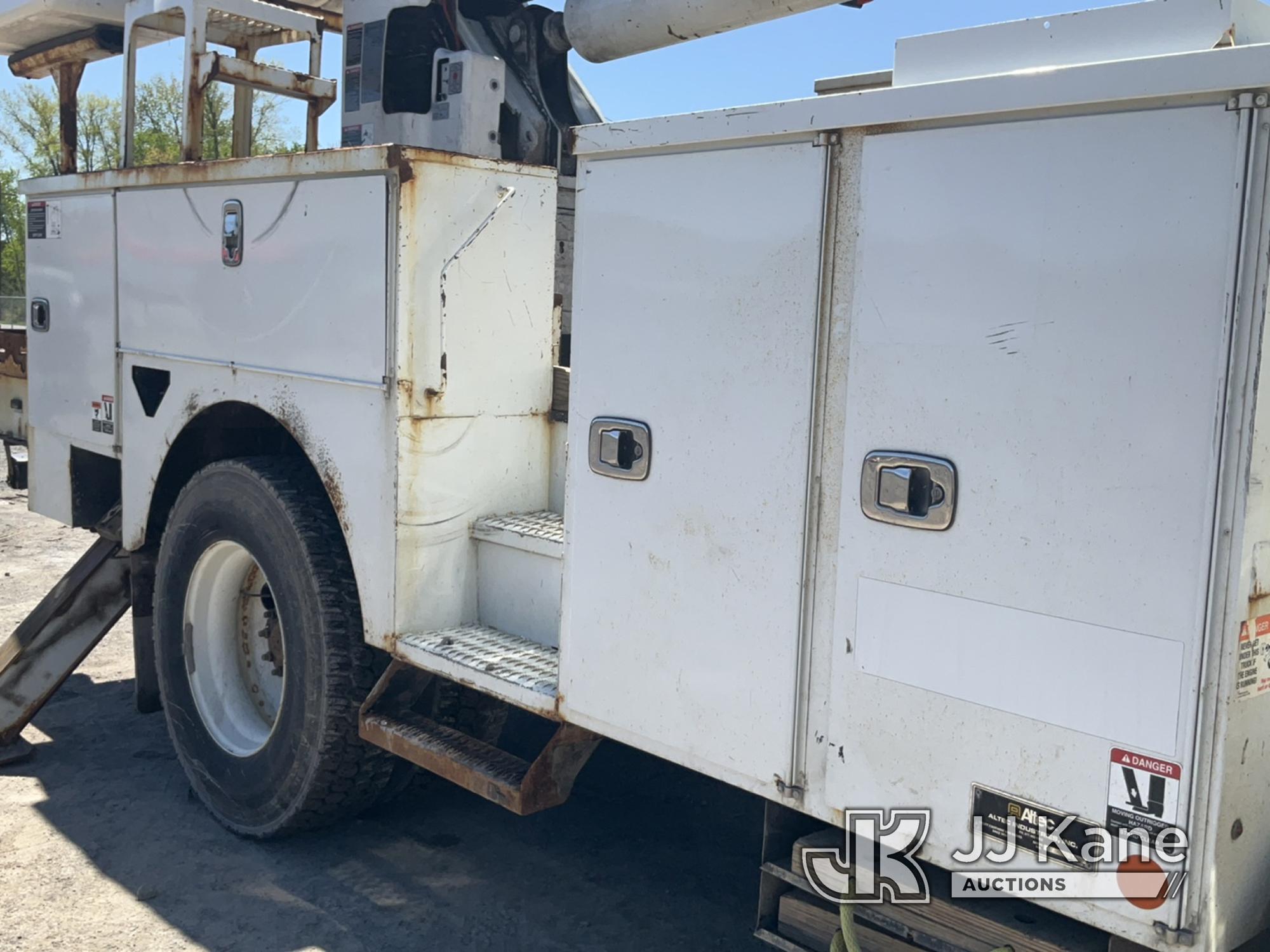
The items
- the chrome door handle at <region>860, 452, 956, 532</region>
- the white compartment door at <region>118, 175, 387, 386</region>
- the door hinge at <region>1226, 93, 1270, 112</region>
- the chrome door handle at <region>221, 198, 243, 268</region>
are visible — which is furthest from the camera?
the chrome door handle at <region>221, 198, 243, 268</region>

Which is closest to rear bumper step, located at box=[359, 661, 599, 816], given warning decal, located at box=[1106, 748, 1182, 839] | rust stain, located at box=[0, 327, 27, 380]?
warning decal, located at box=[1106, 748, 1182, 839]

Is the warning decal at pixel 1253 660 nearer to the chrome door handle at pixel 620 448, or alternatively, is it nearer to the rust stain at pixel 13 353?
the chrome door handle at pixel 620 448

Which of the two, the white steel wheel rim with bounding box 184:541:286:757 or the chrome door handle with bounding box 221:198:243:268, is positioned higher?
the chrome door handle with bounding box 221:198:243:268

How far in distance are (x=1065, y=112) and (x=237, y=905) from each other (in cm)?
281

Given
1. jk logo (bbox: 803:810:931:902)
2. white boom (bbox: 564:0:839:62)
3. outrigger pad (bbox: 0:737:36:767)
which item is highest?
white boom (bbox: 564:0:839:62)

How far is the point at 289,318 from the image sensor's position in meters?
3.50

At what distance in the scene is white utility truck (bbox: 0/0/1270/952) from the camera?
6.05ft

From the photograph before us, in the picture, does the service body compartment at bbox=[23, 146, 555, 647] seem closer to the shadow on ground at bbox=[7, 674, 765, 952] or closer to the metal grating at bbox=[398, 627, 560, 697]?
the metal grating at bbox=[398, 627, 560, 697]

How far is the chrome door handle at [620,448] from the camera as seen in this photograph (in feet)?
8.46

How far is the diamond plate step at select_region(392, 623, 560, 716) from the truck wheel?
12.9 inches

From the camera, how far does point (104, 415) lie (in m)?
4.39

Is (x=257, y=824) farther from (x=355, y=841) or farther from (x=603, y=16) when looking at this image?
(x=603, y=16)

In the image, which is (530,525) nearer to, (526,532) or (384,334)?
(526,532)

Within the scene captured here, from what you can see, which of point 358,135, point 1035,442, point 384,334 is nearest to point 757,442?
point 1035,442
